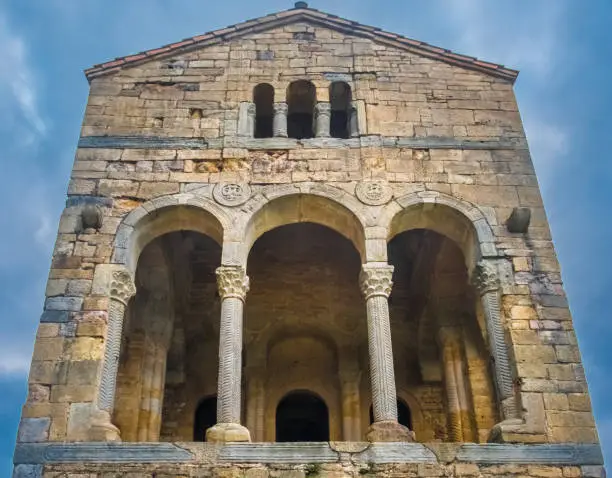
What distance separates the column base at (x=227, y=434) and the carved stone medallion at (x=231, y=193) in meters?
3.18

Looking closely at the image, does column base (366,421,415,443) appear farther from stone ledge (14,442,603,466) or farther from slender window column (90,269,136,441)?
slender window column (90,269,136,441)

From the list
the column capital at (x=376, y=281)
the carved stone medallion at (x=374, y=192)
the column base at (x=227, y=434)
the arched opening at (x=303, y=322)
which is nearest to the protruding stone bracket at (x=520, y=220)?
the carved stone medallion at (x=374, y=192)

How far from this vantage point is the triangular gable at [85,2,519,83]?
1161 cm

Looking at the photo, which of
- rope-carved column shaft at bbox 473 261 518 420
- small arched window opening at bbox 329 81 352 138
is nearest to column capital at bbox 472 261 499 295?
rope-carved column shaft at bbox 473 261 518 420

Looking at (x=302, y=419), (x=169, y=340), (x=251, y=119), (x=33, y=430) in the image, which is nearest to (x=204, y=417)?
(x=169, y=340)

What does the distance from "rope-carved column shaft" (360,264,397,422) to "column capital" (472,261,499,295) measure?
118 centimetres

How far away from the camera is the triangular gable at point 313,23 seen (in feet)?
38.1

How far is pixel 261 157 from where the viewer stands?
1034cm

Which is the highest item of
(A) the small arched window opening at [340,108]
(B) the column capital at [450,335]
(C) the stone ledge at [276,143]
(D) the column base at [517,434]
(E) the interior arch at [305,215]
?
(A) the small arched window opening at [340,108]

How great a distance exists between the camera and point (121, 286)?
895 cm

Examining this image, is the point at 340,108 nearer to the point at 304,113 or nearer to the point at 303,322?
the point at 304,113

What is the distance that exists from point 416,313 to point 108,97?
6558mm

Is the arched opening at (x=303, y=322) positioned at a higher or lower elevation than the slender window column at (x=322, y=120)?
lower

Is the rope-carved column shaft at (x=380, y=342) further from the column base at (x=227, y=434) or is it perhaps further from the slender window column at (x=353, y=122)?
the slender window column at (x=353, y=122)
